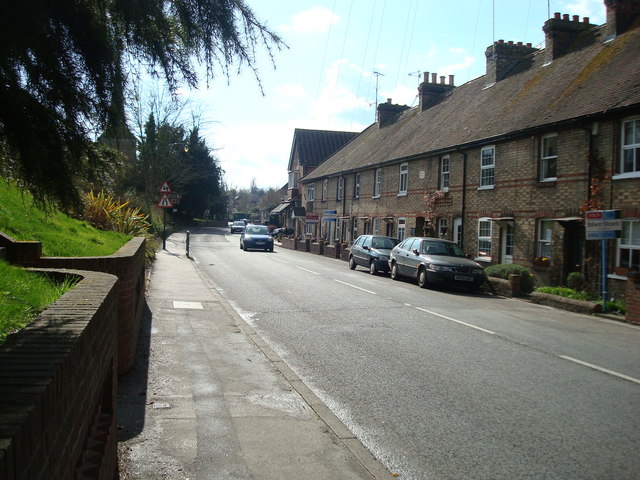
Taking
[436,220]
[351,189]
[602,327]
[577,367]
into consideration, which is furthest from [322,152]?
[577,367]

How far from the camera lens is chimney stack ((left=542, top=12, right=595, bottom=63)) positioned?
76.8 feet

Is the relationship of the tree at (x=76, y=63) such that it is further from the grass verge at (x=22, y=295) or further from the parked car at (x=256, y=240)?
the parked car at (x=256, y=240)

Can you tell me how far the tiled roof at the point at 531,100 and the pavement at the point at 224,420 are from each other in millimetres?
13459

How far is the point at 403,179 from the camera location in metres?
29.8

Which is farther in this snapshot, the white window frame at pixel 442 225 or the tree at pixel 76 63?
the white window frame at pixel 442 225

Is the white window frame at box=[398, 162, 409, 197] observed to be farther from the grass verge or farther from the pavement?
the grass verge

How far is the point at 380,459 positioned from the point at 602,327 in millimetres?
9299

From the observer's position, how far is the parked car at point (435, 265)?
59.3 ft

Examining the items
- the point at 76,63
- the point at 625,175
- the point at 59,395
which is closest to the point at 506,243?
the point at 625,175

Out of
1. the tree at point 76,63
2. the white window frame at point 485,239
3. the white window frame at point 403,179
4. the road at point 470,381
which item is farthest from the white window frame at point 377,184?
the tree at point 76,63

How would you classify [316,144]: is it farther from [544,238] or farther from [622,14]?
[544,238]

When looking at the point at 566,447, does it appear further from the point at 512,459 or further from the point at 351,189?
the point at 351,189

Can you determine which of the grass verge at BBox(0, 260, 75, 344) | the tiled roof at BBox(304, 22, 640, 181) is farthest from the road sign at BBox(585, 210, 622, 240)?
the grass verge at BBox(0, 260, 75, 344)

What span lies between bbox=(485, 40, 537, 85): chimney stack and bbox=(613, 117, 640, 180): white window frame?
40.0 ft
